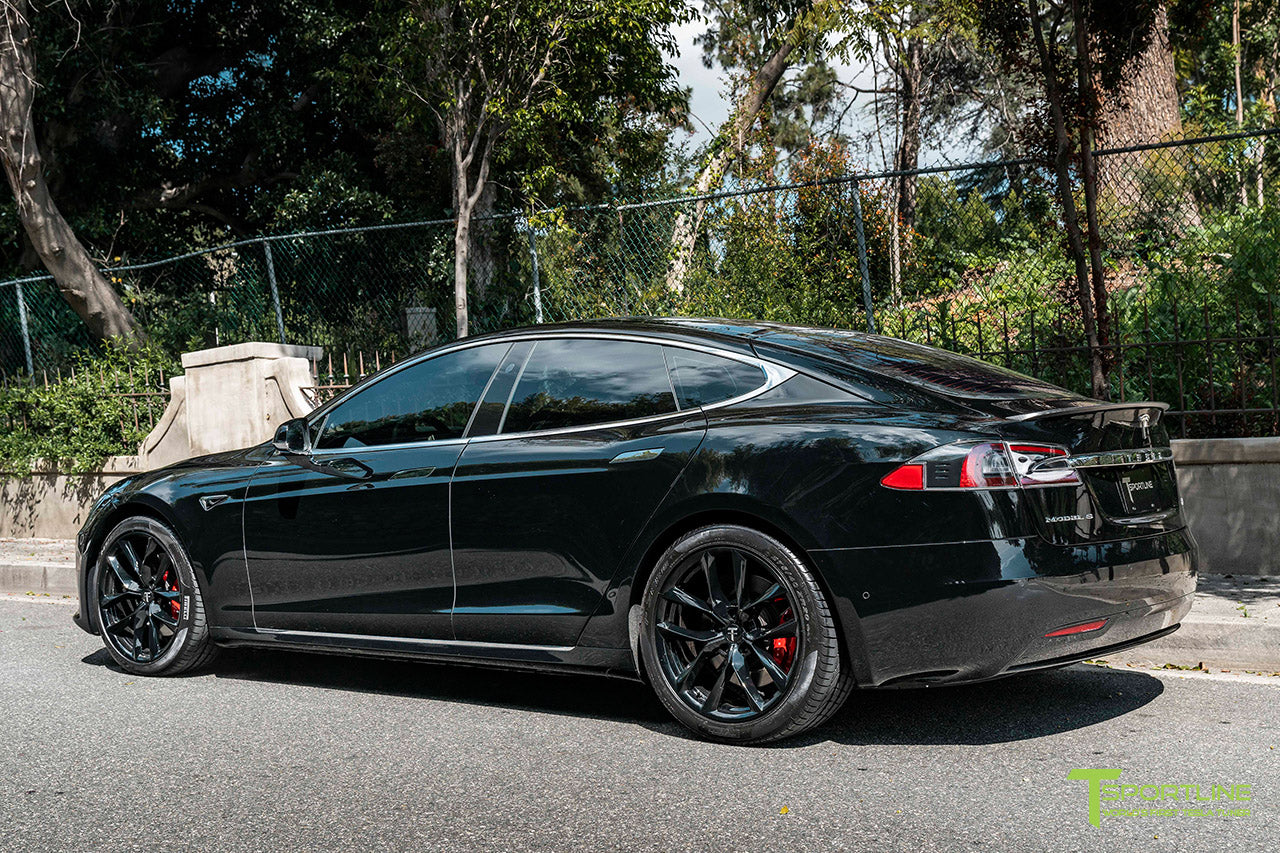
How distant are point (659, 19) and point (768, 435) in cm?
920

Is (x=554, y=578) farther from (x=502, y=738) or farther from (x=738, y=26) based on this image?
(x=738, y=26)

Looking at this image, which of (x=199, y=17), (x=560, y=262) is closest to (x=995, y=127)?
(x=199, y=17)

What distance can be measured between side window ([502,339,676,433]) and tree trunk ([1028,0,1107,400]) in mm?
4019

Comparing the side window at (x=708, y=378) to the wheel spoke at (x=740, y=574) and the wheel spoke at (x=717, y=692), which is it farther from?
the wheel spoke at (x=717, y=692)

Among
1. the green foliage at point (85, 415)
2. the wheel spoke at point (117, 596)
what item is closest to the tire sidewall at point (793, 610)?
the wheel spoke at point (117, 596)

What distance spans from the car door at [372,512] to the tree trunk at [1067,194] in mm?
4315

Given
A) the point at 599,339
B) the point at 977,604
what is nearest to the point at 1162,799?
the point at 977,604

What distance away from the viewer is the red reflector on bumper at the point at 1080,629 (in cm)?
389

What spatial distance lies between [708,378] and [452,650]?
5.07 ft

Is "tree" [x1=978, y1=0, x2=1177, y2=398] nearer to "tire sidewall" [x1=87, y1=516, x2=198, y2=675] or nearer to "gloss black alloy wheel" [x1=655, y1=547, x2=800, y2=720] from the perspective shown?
"gloss black alloy wheel" [x1=655, y1=547, x2=800, y2=720]

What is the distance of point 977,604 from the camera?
3.84 m

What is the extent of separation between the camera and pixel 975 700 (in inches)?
190

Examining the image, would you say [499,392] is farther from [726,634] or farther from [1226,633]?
[1226,633]

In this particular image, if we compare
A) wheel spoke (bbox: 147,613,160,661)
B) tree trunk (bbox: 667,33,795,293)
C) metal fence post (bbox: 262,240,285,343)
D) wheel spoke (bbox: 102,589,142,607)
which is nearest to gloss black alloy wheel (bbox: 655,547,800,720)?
wheel spoke (bbox: 147,613,160,661)
